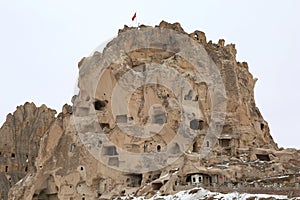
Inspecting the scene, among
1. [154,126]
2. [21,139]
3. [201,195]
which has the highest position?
[21,139]

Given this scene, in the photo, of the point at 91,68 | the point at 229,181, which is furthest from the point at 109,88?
the point at 229,181

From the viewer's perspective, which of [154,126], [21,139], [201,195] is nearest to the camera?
[201,195]

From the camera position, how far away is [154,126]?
64.2 meters

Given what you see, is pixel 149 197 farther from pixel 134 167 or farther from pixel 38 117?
pixel 38 117

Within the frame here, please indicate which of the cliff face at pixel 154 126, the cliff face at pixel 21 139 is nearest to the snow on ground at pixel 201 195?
the cliff face at pixel 154 126

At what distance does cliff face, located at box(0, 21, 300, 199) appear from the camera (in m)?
61.0

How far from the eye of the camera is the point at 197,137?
65062mm

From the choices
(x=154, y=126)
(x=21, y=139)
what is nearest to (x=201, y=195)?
(x=154, y=126)

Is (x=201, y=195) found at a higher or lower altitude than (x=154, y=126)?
lower

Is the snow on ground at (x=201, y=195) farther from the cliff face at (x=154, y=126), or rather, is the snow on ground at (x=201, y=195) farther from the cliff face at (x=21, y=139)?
the cliff face at (x=21, y=139)

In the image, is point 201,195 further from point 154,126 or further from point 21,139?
point 21,139

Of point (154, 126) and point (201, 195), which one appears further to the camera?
point (154, 126)

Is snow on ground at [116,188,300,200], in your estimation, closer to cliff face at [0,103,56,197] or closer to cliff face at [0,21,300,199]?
cliff face at [0,21,300,199]

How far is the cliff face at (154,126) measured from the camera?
61.0m
